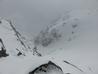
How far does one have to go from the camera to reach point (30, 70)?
13.2 meters

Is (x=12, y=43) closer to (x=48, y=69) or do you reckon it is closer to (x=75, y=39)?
(x=48, y=69)

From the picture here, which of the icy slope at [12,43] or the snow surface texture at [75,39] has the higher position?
the icy slope at [12,43]

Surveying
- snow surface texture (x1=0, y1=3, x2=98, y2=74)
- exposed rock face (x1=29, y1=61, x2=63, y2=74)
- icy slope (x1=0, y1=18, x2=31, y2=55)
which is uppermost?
exposed rock face (x1=29, y1=61, x2=63, y2=74)

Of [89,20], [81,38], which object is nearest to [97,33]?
[81,38]

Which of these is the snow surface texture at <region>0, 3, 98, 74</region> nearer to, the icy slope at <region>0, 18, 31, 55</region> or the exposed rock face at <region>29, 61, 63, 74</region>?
the icy slope at <region>0, 18, 31, 55</region>

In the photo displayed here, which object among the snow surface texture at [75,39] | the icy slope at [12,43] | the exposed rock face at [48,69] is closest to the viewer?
the exposed rock face at [48,69]

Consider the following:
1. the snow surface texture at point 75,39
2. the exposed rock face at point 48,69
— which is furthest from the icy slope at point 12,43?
the exposed rock face at point 48,69

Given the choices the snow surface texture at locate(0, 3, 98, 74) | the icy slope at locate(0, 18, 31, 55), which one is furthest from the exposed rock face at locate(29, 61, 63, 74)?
the snow surface texture at locate(0, 3, 98, 74)

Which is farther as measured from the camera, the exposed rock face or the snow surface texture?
the snow surface texture

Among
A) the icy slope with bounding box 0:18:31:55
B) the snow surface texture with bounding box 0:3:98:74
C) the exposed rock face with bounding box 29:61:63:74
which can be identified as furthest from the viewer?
the snow surface texture with bounding box 0:3:98:74

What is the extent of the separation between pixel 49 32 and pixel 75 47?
150 ft

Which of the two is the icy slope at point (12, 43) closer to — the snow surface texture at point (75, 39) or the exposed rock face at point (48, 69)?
the snow surface texture at point (75, 39)

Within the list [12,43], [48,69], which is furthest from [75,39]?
[48,69]

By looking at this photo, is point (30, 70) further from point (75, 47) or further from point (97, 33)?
point (97, 33)
